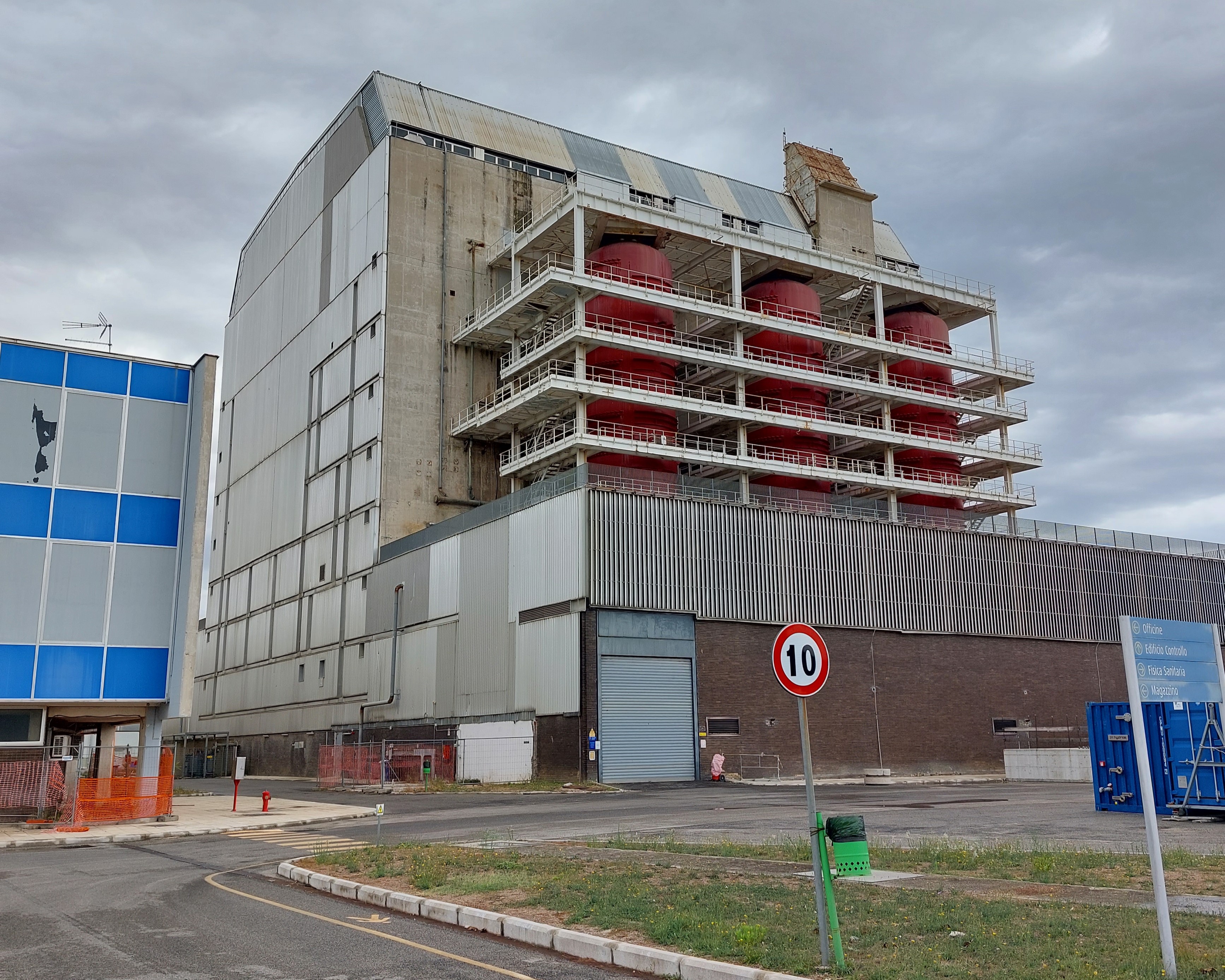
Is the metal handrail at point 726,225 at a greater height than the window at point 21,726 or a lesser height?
greater

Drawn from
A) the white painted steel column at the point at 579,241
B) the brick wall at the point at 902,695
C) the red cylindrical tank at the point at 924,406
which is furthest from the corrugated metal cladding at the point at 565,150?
the brick wall at the point at 902,695

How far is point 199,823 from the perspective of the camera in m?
28.2

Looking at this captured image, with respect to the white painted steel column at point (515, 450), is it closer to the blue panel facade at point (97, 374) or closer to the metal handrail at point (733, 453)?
the metal handrail at point (733, 453)

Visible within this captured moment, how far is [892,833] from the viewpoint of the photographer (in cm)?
1989

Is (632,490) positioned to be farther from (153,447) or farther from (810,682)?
(810,682)

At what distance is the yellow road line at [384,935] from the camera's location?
9.55 metres

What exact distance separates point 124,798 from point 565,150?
51151 mm

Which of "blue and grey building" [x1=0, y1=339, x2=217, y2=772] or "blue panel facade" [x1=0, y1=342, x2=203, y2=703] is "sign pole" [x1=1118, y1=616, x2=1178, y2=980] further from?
"blue panel facade" [x1=0, y1=342, x2=203, y2=703]

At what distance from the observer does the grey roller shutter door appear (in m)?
42.8

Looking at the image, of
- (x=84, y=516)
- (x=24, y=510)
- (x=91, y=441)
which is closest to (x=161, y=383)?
(x=91, y=441)

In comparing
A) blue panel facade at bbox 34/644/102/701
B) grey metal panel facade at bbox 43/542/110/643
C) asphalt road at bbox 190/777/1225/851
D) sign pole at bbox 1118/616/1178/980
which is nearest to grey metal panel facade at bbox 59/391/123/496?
grey metal panel facade at bbox 43/542/110/643

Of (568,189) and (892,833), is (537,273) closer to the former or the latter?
(568,189)

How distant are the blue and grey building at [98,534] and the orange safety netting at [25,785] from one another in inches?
46.6

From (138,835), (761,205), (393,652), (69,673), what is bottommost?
(138,835)
